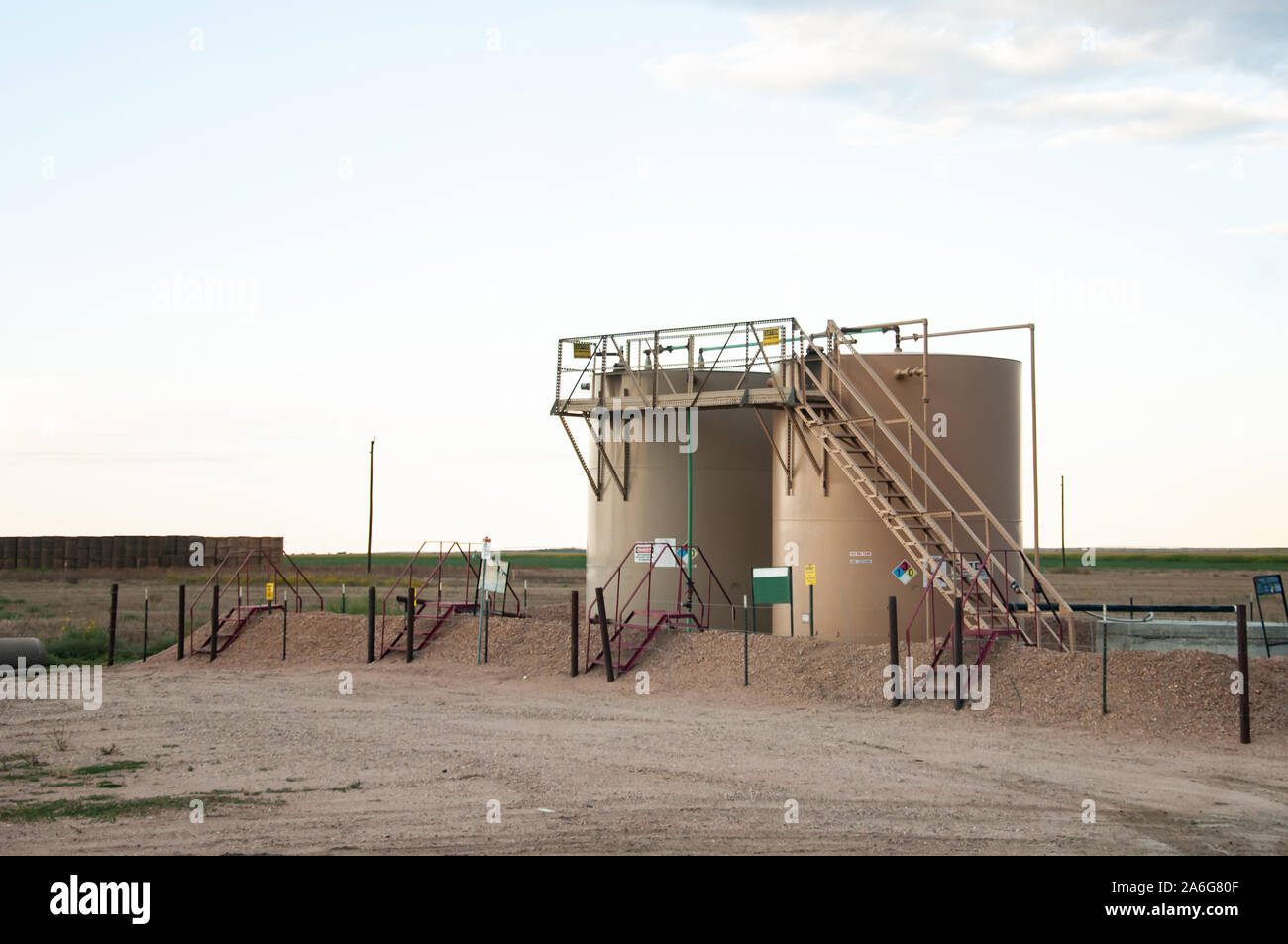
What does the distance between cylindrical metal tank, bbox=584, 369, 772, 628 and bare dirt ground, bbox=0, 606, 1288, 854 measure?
4.06 meters

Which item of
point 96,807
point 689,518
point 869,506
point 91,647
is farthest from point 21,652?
point 869,506

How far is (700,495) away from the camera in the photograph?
2942 cm

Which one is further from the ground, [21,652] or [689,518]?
[689,518]

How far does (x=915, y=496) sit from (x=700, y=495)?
5.96 m

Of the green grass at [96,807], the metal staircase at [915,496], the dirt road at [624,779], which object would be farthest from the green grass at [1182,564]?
the green grass at [96,807]

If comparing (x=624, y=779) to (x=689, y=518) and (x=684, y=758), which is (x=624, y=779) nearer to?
(x=684, y=758)

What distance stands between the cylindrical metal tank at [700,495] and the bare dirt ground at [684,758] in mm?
4057

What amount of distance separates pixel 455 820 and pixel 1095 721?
10108 mm

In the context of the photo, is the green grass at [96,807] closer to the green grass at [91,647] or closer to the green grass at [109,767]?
the green grass at [109,767]

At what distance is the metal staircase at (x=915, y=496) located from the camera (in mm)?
22422

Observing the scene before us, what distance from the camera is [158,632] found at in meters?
36.6

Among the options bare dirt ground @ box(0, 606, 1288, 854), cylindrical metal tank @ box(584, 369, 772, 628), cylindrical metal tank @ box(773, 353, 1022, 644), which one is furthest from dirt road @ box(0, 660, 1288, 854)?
cylindrical metal tank @ box(584, 369, 772, 628)

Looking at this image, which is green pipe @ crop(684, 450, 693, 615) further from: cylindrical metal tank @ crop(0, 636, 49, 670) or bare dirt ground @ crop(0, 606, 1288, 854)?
cylindrical metal tank @ crop(0, 636, 49, 670)

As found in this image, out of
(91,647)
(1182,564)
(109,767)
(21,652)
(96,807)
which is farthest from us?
(1182,564)
